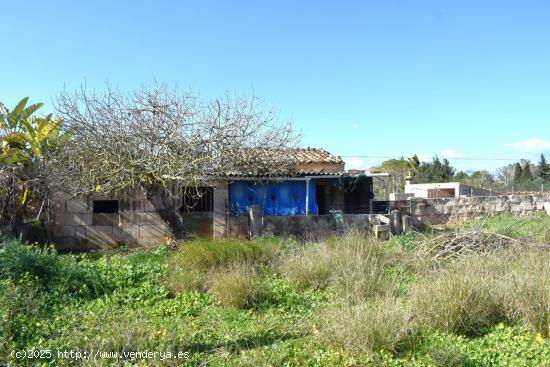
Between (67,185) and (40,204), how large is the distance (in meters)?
1.58

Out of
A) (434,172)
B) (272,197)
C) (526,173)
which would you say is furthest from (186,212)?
(526,173)

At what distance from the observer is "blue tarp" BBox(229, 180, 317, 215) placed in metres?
15.2

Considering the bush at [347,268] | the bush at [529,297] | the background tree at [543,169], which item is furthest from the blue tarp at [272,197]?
the background tree at [543,169]

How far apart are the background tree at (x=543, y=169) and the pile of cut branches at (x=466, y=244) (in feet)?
127

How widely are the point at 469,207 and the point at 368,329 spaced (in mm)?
16614

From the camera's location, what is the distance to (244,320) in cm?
575

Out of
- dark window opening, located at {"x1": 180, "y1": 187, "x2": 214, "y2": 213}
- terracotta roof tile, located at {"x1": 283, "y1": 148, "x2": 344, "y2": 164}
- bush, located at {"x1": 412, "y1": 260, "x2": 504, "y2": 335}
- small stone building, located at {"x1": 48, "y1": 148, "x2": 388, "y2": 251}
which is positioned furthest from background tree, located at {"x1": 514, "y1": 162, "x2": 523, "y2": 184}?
bush, located at {"x1": 412, "y1": 260, "x2": 504, "y2": 335}

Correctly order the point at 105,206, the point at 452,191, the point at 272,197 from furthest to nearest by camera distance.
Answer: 1. the point at 452,191
2. the point at 272,197
3. the point at 105,206

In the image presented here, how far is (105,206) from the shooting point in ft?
44.1

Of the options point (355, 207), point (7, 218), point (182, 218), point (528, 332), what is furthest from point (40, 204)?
point (528, 332)

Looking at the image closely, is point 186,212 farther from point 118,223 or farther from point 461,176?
point 461,176

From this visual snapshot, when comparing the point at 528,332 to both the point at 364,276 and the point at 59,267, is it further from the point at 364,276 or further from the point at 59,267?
the point at 59,267

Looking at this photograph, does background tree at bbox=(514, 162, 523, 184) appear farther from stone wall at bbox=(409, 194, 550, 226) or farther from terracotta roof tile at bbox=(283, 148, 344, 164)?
terracotta roof tile at bbox=(283, 148, 344, 164)

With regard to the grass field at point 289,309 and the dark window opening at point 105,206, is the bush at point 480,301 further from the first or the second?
the dark window opening at point 105,206
